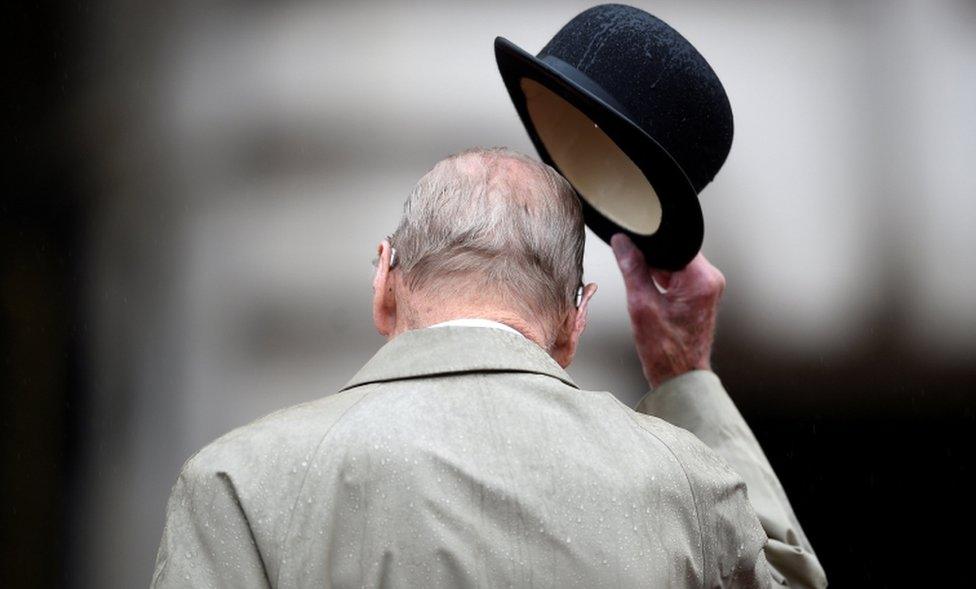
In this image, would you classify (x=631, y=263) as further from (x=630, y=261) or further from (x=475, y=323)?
(x=475, y=323)

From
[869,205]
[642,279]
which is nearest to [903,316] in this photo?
[869,205]

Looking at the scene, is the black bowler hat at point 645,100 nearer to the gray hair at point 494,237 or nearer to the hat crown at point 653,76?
the hat crown at point 653,76

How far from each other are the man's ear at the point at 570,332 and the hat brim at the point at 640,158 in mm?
166

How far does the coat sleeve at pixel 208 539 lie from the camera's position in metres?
1.21

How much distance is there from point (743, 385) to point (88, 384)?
47.4 inches

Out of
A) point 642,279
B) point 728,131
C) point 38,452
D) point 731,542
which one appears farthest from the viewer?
point 38,452

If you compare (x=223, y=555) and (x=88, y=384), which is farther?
(x=88, y=384)

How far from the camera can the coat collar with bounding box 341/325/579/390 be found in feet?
4.24

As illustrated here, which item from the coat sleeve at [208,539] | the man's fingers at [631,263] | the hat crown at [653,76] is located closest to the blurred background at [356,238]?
the man's fingers at [631,263]

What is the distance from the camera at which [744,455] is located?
171cm

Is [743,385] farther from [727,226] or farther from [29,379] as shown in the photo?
[29,379]

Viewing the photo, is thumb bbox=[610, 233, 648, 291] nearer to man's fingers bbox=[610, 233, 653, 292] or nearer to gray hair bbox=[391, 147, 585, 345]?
man's fingers bbox=[610, 233, 653, 292]

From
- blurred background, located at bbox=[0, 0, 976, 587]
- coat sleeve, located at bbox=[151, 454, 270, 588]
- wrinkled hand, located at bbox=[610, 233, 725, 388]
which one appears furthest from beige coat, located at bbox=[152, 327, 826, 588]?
blurred background, located at bbox=[0, 0, 976, 587]

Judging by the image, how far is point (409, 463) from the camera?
3.97ft
